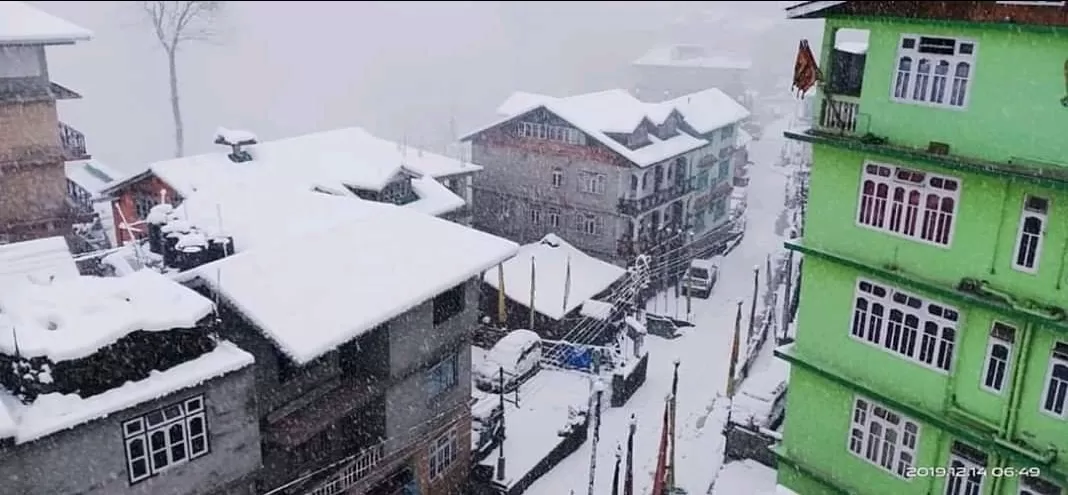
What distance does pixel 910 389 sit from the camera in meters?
16.8

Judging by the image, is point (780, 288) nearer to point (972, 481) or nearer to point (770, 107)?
point (972, 481)

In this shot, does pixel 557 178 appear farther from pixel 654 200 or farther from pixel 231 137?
pixel 231 137

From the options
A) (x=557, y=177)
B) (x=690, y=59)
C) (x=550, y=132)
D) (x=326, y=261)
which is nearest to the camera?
(x=326, y=261)

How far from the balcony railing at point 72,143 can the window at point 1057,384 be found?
101 feet

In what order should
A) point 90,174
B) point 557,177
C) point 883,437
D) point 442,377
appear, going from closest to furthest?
point 883,437, point 442,377, point 557,177, point 90,174

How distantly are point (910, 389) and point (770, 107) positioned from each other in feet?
199

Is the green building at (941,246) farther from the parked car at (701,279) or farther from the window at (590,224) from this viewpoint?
the window at (590,224)

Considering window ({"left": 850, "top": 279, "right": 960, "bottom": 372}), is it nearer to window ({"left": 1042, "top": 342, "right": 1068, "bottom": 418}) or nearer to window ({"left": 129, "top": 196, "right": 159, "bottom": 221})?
window ({"left": 1042, "top": 342, "right": 1068, "bottom": 418})

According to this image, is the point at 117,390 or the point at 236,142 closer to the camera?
the point at 117,390

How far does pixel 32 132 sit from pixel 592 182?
969 inches

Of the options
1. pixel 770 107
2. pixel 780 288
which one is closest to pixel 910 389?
pixel 780 288

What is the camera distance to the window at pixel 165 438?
15430 mm

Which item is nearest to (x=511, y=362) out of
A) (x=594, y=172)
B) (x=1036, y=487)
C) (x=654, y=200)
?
(x=594, y=172)

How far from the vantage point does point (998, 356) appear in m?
15.4
